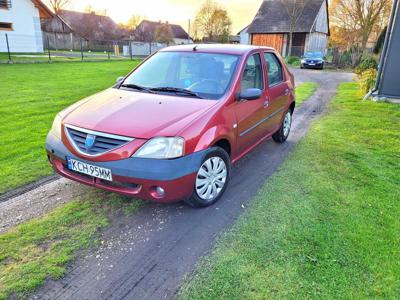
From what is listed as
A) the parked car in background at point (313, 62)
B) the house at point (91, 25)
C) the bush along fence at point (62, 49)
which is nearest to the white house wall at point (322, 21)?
the parked car in background at point (313, 62)

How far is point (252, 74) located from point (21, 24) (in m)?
30.3

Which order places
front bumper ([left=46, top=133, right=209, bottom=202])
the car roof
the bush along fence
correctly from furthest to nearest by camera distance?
the bush along fence
the car roof
front bumper ([left=46, top=133, right=209, bottom=202])

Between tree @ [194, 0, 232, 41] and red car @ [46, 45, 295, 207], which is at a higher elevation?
tree @ [194, 0, 232, 41]

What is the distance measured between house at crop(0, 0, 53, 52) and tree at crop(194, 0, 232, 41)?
30.5 metres

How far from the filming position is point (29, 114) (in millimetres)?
6832

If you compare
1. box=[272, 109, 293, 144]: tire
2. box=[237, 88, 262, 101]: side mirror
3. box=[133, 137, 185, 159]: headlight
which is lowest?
box=[272, 109, 293, 144]: tire

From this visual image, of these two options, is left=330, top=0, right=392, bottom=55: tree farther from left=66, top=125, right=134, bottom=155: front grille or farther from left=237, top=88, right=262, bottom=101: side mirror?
left=66, top=125, right=134, bottom=155: front grille

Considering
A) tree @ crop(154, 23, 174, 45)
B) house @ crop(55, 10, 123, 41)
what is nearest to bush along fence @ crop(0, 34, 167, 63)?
house @ crop(55, 10, 123, 41)

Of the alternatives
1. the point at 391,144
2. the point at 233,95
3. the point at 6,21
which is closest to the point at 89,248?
the point at 233,95

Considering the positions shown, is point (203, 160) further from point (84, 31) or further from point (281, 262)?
point (84, 31)

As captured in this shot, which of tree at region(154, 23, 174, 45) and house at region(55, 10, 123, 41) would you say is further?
tree at region(154, 23, 174, 45)

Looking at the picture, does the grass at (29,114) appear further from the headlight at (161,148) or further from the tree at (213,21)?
the tree at (213,21)

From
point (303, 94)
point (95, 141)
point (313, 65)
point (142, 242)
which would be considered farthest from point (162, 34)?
point (142, 242)

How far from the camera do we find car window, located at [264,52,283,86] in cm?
474
